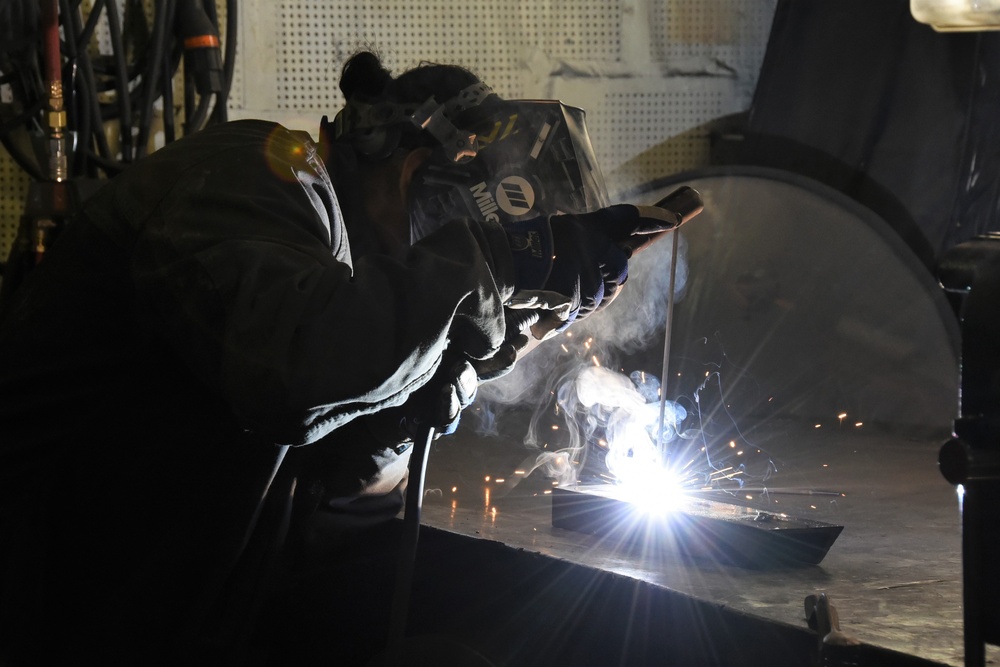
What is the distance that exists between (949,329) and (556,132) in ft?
5.15

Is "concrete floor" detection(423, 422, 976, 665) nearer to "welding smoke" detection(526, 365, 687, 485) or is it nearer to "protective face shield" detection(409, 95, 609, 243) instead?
"welding smoke" detection(526, 365, 687, 485)

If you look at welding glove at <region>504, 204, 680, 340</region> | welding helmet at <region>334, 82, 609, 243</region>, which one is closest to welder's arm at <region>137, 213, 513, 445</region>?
welding glove at <region>504, 204, 680, 340</region>

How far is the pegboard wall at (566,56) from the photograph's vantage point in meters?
3.27

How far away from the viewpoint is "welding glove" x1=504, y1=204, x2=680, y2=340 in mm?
1406

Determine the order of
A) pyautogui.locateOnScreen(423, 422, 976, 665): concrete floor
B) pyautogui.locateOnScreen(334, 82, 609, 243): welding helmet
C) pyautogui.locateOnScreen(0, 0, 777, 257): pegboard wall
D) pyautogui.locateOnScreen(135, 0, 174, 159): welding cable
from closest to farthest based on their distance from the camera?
pyautogui.locateOnScreen(423, 422, 976, 665): concrete floor → pyautogui.locateOnScreen(334, 82, 609, 243): welding helmet → pyautogui.locateOnScreen(135, 0, 174, 159): welding cable → pyautogui.locateOnScreen(0, 0, 777, 257): pegboard wall

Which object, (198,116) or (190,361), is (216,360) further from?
(198,116)

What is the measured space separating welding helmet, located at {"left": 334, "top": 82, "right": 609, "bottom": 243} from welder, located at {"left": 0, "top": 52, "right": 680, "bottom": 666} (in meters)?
0.01

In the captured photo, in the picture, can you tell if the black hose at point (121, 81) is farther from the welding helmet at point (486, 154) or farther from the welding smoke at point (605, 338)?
Answer: the welding helmet at point (486, 154)

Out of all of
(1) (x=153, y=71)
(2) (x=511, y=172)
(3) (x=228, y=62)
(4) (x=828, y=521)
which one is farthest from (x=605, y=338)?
(1) (x=153, y=71)

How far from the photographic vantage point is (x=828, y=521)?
1807mm

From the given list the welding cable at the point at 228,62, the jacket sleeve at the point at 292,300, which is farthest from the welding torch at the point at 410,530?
the welding cable at the point at 228,62

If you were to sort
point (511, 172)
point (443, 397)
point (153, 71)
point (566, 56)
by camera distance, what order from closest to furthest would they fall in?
point (443, 397), point (511, 172), point (153, 71), point (566, 56)

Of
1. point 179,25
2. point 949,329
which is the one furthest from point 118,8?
point 949,329

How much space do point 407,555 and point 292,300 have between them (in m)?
0.41
